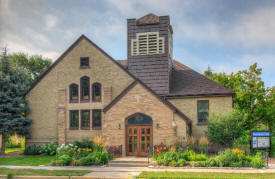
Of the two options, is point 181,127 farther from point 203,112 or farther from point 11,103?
point 11,103

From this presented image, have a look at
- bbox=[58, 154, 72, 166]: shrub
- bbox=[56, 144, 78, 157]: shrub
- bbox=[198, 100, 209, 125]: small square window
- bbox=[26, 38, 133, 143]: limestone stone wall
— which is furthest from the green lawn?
bbox=[26, 38, 133, 143]: limestone stone wall

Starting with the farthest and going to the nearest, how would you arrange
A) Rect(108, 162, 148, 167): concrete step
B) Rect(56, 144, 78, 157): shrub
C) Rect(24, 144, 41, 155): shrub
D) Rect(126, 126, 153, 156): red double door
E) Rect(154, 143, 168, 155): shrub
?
1. Rect(24, 144, 41, 155): shrub
2. Rect(126, 126, 153, 156): red double door
3. Rect(154, 143, 168, 155): shrub
4. Rect(56, 144, 78, 157): shrub
5. Rect(108, 162, 148, 167): concrete step

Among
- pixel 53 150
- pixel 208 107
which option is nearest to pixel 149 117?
pixel 208 107

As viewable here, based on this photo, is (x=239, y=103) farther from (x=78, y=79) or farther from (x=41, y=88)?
(x=41, y=88)

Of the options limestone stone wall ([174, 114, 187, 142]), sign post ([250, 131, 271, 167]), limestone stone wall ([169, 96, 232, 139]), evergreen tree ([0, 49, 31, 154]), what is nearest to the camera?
sign post ([250, 131, 271, 167])

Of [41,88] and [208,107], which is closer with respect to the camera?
[208,107]

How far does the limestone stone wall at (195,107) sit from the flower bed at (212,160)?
22.4 feet

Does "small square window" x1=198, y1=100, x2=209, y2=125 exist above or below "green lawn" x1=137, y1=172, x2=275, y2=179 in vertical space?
above

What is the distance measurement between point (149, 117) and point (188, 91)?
5.12 m

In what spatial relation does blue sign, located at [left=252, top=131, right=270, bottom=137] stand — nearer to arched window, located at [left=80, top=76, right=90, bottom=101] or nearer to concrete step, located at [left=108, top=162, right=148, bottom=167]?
concrete step, located at [left=108, top=162, right=148, bottom=167]

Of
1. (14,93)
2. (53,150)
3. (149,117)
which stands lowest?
(53,150)

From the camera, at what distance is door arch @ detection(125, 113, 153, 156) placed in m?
22.6

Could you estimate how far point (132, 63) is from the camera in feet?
92.2

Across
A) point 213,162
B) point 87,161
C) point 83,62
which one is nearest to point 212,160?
point 213,162
